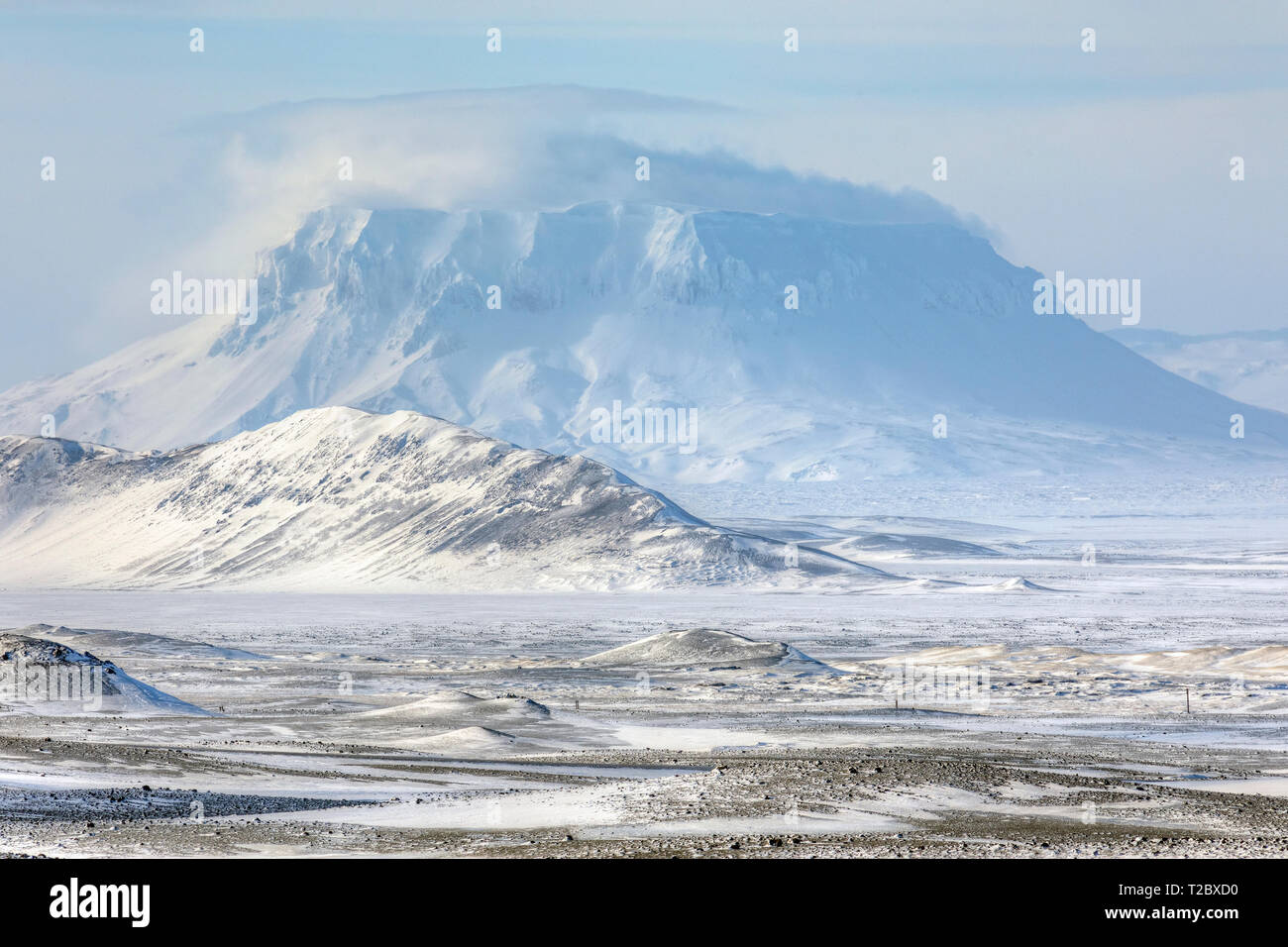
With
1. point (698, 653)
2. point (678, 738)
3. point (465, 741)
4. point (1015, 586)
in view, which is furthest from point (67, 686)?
point (1015, 586)

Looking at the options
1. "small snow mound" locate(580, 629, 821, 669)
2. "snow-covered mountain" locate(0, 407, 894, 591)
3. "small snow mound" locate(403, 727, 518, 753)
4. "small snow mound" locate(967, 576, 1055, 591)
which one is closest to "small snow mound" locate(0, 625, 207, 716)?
"small snow mound" locate(403, 727, 518, 753)

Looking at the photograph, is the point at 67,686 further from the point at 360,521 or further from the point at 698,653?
the point at 360,521

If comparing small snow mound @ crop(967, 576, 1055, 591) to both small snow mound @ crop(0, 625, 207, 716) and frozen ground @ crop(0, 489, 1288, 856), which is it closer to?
frozen ground @ crop(0, 489, 1288, 856)

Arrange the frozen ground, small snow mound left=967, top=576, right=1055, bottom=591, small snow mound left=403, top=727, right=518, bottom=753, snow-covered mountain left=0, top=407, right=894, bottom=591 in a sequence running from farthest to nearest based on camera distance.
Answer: snow-covered mountain left=0, top=407, right=894, bottom=591 → small snow mound left=967, top=576, right=1055, bottom=591 → small snow mound left=403, top=727, right=518, bottom=753 → the frozen ground
